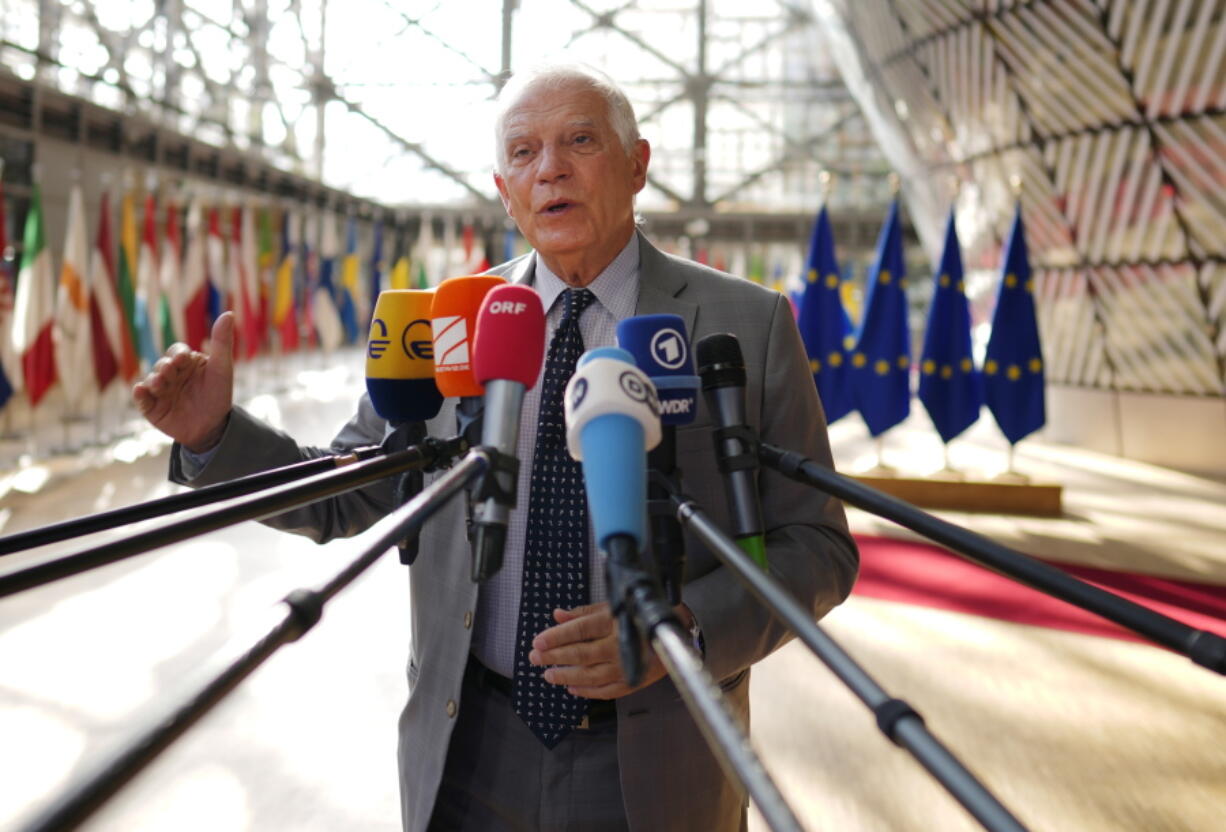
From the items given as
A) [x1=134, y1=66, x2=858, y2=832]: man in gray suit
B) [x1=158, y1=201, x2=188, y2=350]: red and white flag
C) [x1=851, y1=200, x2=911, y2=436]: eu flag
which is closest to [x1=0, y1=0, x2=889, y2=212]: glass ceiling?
[x1=158, y1=201, x2=188, y2=350]: red and white flag

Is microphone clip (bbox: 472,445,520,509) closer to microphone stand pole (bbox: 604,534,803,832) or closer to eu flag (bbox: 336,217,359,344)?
microphone stand pole (bbox: 604,534,803,832)

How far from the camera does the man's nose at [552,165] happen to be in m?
1.46

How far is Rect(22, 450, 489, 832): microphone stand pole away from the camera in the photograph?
1.41ft

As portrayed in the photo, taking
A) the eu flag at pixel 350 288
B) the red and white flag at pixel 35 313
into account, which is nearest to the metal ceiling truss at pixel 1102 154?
the red and white flag at pixel 35 313

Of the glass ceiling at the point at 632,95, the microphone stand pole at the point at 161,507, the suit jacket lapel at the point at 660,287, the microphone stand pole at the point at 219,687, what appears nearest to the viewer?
the microphone stand pole at the point at 219,687

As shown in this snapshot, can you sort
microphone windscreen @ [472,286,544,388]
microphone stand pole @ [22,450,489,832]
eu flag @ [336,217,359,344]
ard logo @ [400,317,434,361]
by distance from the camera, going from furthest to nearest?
1. eu flag @ [336,217,359,344]
2. ard logo @ [400,317,434,361]
3. microphone windscreen @ [472,286,544,388]
4. microphone stand pole @ [22,450,489,832]

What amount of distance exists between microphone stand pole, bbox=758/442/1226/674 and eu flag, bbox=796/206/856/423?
24.4ft

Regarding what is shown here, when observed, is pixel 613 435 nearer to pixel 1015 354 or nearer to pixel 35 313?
pixel 1015 354

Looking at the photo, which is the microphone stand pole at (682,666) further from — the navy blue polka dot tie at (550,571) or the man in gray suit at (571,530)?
the navy blue polka dot tie at (550,571)

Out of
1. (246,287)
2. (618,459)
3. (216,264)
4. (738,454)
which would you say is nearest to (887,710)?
(618,459)

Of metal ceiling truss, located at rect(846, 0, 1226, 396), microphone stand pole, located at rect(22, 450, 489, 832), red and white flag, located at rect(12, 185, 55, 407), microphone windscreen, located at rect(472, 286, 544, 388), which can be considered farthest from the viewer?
metal ceiling truss, located at rect(846, 0, 1226, 396)

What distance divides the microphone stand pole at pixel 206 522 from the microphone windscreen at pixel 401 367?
350 mm

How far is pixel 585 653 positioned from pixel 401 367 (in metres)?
0.46

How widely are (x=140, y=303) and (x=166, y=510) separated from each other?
10.2m
